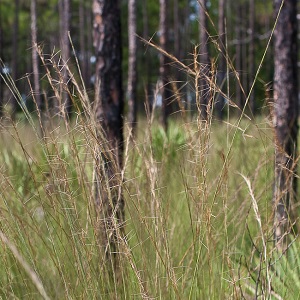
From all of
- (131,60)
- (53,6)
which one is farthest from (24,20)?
(131,60)

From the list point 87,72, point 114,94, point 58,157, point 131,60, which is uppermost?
point 58,157

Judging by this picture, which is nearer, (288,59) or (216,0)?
(288,59)

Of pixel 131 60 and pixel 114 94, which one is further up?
pixel 114 94

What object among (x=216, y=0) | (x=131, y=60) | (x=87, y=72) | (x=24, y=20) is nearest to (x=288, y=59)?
(x=131, y=60)

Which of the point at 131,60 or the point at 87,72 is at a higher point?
the point at 131,60

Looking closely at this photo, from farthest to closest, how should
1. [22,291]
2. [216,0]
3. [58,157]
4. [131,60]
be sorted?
[216,0]
[131,60]
[22,291]
[58,157]

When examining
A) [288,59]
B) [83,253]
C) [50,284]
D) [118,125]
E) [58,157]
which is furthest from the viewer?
[288,59]

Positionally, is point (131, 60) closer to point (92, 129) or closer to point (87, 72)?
point (92, 129)

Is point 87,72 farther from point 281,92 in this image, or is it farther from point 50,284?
point 50,284

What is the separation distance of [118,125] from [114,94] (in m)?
0.22

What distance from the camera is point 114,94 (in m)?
4.14

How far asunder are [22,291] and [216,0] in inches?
1327

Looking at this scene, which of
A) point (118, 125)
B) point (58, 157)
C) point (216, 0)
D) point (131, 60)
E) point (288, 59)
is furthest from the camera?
point (216, 0)

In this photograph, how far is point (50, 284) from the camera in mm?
2494
